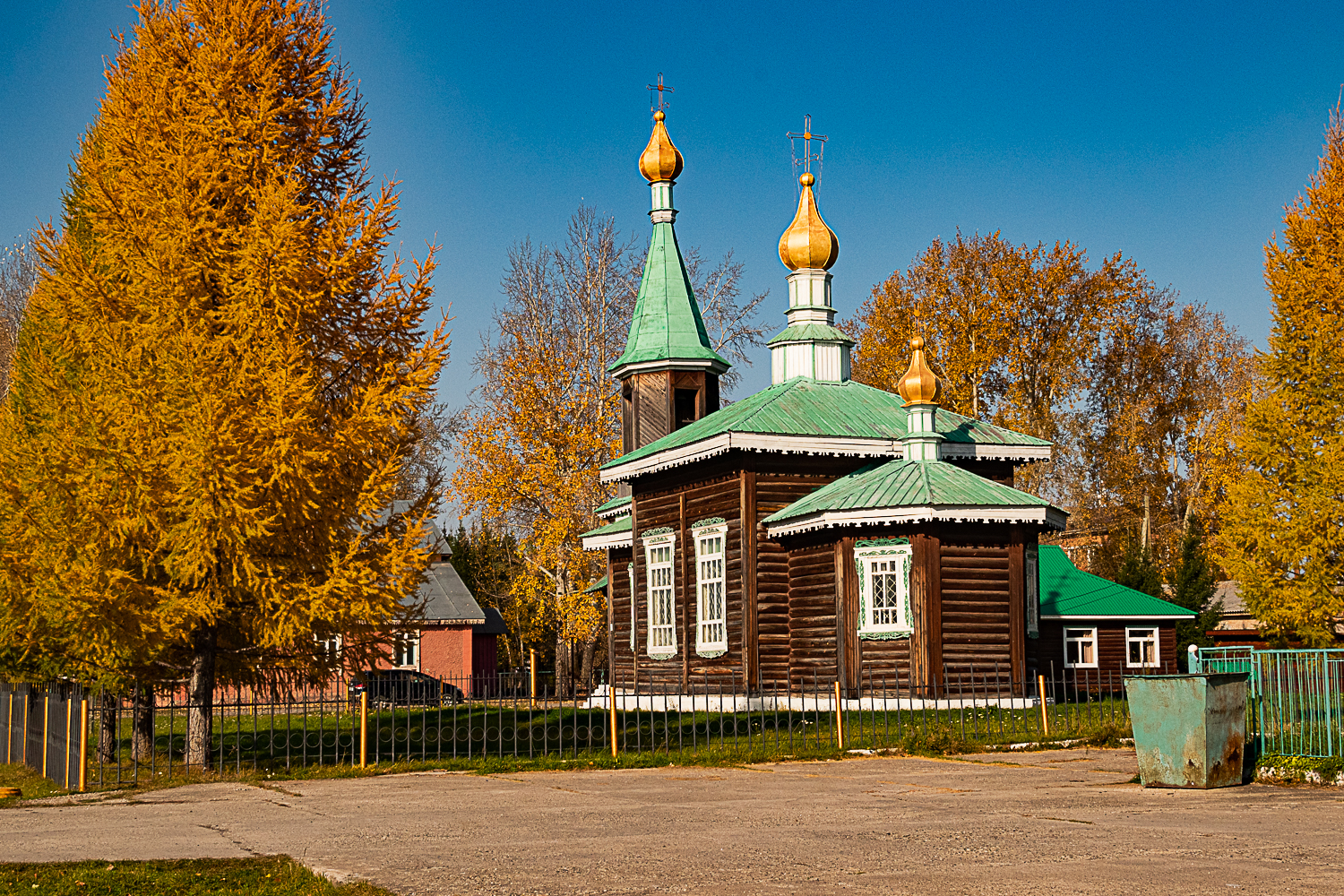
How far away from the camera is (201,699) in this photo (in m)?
17.6

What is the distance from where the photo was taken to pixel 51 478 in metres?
16.3

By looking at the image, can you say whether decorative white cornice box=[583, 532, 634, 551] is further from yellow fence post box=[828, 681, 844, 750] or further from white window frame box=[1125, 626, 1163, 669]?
yellow fence post box=[828, 681, 844, 750]

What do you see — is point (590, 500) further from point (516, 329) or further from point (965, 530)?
point (965, 530)

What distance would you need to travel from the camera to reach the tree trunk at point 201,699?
17.3 m

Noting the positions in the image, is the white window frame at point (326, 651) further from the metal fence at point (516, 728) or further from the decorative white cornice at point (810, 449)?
the decorative white cornice at point (810, 449)

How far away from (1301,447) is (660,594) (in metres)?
14.1

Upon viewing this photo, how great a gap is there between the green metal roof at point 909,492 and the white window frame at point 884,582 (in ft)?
3.12

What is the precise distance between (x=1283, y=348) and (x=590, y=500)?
70.9 feet

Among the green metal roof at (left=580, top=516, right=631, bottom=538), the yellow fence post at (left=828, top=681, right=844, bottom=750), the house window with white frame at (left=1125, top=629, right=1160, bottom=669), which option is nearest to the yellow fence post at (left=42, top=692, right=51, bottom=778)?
the yellow fence post at (left=828, top=681, right=844, bottom=750)

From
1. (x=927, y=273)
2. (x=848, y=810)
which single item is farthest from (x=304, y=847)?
(x=927, y=273)

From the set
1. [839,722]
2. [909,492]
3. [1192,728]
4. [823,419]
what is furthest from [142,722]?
[823,419]

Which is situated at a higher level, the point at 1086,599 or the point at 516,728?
the point at 1086,599

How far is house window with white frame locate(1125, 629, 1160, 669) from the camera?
116 ft

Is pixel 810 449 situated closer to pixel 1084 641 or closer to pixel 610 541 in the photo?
pixel 610 541
